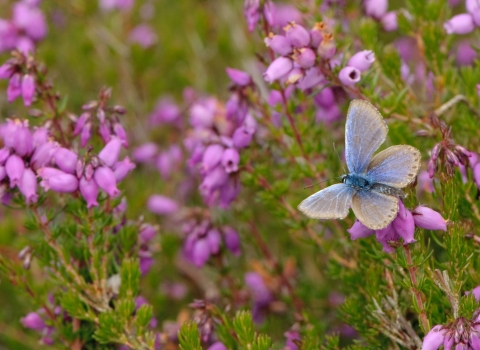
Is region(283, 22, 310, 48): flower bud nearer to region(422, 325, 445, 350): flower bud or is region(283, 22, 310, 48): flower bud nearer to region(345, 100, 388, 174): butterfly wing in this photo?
region(345, 100, 388, 174): butterfly wing

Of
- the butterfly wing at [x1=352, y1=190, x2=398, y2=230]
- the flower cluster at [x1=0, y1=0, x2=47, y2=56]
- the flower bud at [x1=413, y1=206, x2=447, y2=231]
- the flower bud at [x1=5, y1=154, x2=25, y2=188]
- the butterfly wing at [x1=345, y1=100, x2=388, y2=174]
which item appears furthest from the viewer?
the flower cluster at [x1=0, y1=0, x2=47, y2=56]

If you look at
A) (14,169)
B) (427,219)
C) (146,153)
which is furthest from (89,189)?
(146,153)

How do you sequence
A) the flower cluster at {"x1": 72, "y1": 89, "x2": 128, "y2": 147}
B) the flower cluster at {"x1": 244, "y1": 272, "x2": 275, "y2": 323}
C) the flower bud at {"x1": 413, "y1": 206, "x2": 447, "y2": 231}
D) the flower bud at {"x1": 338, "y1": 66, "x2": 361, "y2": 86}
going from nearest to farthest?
the flower bud at {"x1": 413, "y1": 206, "x2": 447, "y2": 231} → the flower bud at {"x1": 338, "y1": 66, "x2": 361, "y2": 86} → the flower cluster at {"x1": 72, "y1": 89, "x2": 128, "y2": 147} → the flower cluster at {"x1": 244, "y1": 272, "x2": 275, "y2": 323}

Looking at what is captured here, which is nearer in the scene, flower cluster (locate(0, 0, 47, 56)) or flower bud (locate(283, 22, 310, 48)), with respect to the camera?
flower bud (locate(283, 22, 310, 48))

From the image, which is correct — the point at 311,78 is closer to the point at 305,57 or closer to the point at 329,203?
the point at 305,57

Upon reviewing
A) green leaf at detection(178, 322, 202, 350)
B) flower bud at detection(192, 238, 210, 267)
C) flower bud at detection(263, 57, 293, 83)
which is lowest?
flower bud at detection(192, 238, 210, 267)

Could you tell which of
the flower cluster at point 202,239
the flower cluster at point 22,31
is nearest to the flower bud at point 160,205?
the flower cluster at point 202,239

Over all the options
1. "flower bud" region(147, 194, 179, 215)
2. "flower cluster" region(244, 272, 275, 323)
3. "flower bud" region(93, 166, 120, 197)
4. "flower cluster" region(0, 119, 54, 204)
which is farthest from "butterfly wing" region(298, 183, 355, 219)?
"flower bud" region(147, 194, 179, 215)

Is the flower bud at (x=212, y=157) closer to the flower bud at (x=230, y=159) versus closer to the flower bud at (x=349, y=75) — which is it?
the flower bud at (x=230, y=159)
